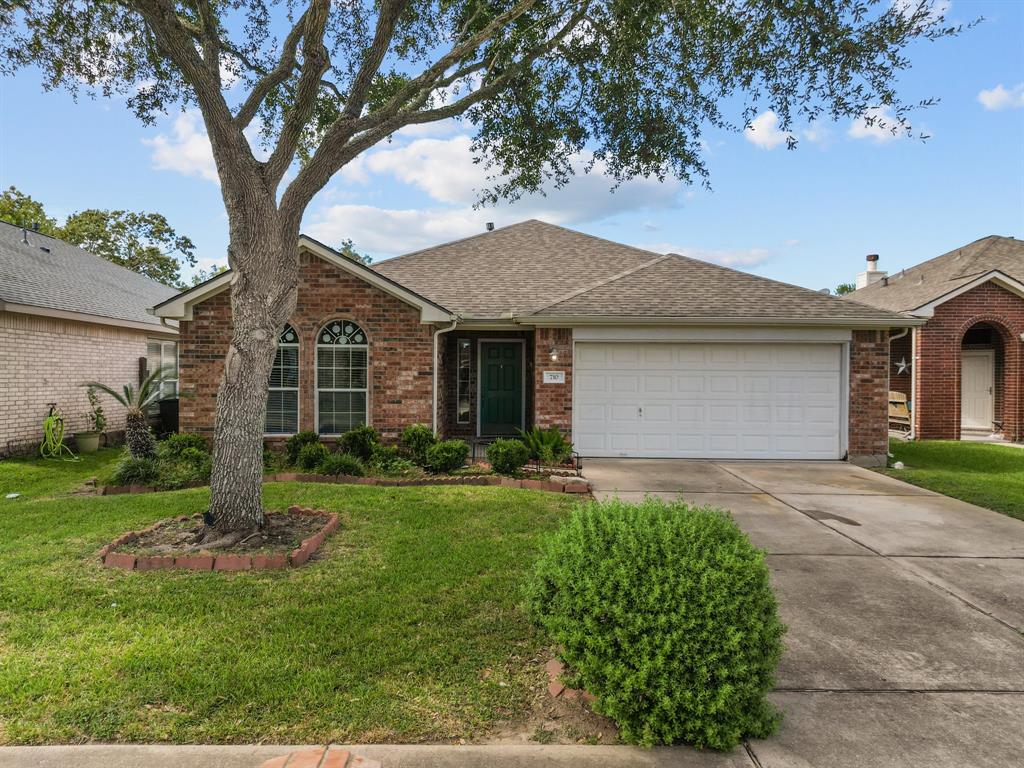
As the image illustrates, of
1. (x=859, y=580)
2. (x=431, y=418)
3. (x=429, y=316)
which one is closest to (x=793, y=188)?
(x=429, y=316)

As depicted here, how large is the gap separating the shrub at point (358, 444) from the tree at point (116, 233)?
27.3m

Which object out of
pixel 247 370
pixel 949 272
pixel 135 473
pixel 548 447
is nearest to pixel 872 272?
pixel 949 272

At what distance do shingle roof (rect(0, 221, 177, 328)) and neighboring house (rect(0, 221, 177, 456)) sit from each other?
0.04 metres

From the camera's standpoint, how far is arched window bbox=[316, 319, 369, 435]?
34.8 ft

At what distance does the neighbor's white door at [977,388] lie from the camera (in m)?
15.4

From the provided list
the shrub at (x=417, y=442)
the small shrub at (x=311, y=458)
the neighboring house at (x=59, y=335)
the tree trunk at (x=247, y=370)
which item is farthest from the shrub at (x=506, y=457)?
the neighboring house at (x=59, y=335)

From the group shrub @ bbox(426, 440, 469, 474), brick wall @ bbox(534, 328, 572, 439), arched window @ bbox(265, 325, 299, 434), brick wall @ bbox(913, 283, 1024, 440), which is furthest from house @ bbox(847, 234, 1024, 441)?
arched window @ bbox(265, 325, 299, 434)

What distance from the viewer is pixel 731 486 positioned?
8.62 m

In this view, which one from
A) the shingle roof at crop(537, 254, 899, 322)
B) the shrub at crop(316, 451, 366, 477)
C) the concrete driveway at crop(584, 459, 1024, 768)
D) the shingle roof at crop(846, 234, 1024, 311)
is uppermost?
the shingle roof at crop(846, 234, 1024, 311)

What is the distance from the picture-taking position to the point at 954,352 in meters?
14.3

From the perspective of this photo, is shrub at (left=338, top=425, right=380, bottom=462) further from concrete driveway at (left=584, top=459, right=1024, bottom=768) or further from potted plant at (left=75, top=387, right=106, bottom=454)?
potted plant at (left=75, top=387, right=106, bottom=454)

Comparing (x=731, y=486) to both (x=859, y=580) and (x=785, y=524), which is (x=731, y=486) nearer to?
(x=785, y=524)

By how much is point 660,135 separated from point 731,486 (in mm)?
5479

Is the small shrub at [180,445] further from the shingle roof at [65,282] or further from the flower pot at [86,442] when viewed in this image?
the flower pot at [86,442]
